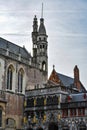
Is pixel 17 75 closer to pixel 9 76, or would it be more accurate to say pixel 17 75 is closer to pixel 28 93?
pixel 9 76

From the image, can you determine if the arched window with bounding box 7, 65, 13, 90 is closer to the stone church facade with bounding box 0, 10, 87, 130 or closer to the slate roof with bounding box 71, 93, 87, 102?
the stone church facade with bounding box 0, 10, 87, 130

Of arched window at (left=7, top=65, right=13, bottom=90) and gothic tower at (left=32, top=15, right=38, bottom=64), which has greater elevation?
gothic tower at (left=32, top=15, right=38, bottom=64)

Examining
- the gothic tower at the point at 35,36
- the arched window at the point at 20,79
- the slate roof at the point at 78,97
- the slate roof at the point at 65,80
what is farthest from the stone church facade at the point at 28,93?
the slate roof at the point at 65,80

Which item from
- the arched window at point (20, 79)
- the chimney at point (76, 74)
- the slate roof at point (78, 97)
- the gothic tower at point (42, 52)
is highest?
the gothic tower at point (42, 52)

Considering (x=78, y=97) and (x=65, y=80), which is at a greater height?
(x=65, y=80)

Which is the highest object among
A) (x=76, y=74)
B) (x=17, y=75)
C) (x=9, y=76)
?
(x=76, y=74)

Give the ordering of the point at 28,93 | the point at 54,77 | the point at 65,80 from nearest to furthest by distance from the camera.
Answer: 1. the point at 28,93
2. the point at 54,77
3. the point at 65,80

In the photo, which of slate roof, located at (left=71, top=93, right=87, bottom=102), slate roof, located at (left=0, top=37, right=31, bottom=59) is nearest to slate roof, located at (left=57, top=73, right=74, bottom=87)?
slate roof, located at (left=0, top=37, right=31, bottom=59)

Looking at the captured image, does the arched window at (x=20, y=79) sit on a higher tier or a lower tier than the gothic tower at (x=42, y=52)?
lower

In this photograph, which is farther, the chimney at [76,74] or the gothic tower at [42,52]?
the chimney at [76,74]

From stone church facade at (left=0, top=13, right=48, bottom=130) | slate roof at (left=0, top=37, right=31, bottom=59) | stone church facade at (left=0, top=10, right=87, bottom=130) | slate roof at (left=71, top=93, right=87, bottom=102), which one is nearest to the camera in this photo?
slate roof at (left=71, top=93, right=87, bottom=102)

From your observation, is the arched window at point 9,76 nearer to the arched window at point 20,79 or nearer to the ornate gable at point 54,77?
the arched window at point 20,79

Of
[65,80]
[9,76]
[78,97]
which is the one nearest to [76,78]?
[65,80]

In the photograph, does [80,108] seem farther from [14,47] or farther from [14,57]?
[14,47]
